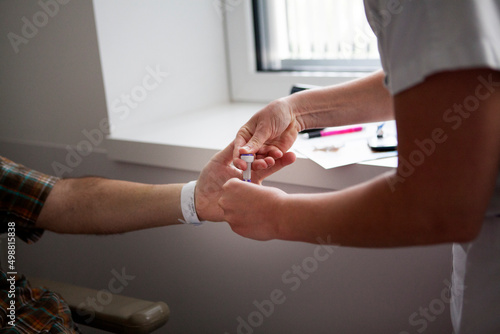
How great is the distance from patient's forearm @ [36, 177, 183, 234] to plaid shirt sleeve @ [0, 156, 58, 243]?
0.06 ft

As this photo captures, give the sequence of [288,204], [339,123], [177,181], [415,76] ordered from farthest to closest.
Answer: [177,181]
[339,123]
[288,204]
[415,76]

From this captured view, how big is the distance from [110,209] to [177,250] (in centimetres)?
28

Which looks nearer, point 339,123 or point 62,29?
point 339,123

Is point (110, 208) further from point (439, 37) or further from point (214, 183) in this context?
point (439, 37)

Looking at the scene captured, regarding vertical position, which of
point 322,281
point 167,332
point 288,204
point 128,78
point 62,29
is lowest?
point 167,332

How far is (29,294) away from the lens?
999mm

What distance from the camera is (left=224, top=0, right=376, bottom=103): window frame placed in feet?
4.84

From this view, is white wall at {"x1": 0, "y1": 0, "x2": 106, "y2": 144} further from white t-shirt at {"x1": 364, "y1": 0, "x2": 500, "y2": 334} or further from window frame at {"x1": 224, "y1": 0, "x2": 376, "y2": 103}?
white t-shirt at {"x1": 364, "y1": 0, "x2": 500, "y2": 334}

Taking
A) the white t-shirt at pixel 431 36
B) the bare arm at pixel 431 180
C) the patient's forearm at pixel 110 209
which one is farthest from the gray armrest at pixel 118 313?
the white t-shirt at pixel 431 36

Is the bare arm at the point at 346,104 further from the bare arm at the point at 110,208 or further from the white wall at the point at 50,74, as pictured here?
the white wall at the point at 50,74

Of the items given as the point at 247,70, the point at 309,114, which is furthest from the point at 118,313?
the point at 247,70

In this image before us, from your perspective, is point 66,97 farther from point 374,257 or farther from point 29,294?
point 374,257

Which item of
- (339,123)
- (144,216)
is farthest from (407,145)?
(144,216)

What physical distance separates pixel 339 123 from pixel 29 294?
0.67 meters
